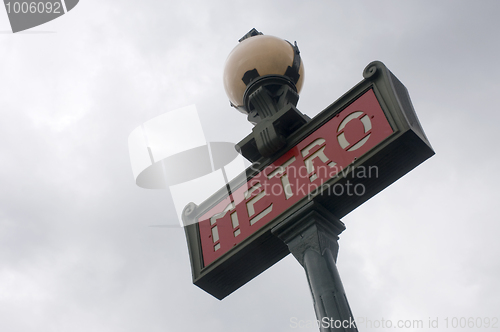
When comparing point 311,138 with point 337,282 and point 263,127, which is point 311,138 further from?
point 337,282

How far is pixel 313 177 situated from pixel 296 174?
277 mm

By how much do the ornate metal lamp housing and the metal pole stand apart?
1154mm

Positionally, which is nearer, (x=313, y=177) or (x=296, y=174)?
(x=313, y=177)

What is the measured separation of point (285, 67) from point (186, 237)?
2.64 metres

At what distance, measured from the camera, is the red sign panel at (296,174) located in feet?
15.8

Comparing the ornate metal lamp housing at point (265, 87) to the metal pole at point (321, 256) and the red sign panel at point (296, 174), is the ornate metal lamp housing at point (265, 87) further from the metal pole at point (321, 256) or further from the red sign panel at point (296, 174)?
the metal pole at point (321, 256)


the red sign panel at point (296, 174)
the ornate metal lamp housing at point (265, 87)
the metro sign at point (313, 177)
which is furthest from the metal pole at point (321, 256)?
the ornate metal lamp housing at point (265, 87)

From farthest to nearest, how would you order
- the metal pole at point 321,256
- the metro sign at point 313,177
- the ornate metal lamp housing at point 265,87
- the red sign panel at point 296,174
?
the ornate metal lamp housing at point 265,87 → the red sign panel at point 296,174 → the metro sign at point 313,177 → the metal pole at point 321,256

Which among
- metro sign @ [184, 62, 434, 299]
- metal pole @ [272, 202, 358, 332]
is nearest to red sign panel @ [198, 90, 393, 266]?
metro sign @ [184, 62, 434, 299]

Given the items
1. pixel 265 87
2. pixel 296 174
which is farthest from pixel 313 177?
pixel 265 87

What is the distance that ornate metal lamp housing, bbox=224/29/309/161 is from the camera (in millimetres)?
5668

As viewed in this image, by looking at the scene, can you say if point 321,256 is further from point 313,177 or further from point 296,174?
point 296,174

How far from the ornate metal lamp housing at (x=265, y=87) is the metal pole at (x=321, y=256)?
115 centimetres

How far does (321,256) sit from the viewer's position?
4395 mm
